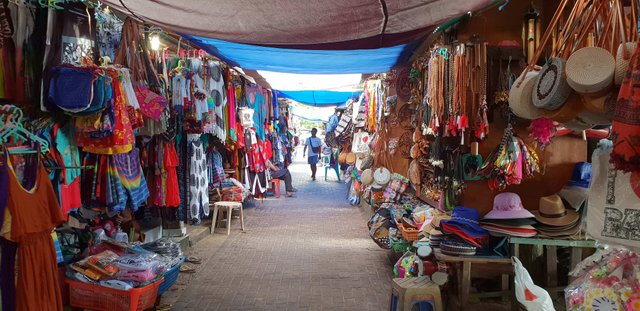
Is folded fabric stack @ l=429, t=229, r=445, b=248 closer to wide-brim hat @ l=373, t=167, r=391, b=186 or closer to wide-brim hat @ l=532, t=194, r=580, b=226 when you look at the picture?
wide-brim hat @ l=532, t=194, r=580, b=226

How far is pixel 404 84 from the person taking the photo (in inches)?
232

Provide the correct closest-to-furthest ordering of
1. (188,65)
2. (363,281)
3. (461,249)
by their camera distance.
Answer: (461,249), (363,281), (188,65)

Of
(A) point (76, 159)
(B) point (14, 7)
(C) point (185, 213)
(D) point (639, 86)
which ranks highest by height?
(B) point (14, 7)

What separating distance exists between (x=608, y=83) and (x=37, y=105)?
3359 mm

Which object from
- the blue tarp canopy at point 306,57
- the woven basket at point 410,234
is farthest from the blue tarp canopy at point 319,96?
the woven basket at point 410,234

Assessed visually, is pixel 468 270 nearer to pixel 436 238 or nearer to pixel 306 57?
pixel 436 238

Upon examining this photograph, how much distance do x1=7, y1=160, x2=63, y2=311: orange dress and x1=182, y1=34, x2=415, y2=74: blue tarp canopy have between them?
218 cm

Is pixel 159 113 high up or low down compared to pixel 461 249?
up

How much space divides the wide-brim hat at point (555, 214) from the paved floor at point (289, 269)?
5.58 feet

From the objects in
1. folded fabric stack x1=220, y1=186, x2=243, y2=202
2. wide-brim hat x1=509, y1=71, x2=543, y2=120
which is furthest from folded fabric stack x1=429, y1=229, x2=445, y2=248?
folded fabric stack x1=220, y1=186, x2=243, y2=202

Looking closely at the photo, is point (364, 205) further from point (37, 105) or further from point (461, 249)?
point (37, 105)

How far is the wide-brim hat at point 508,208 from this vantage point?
3.53 m

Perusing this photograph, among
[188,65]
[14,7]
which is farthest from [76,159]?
[188,65]

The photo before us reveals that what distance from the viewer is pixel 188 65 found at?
5.47 m
